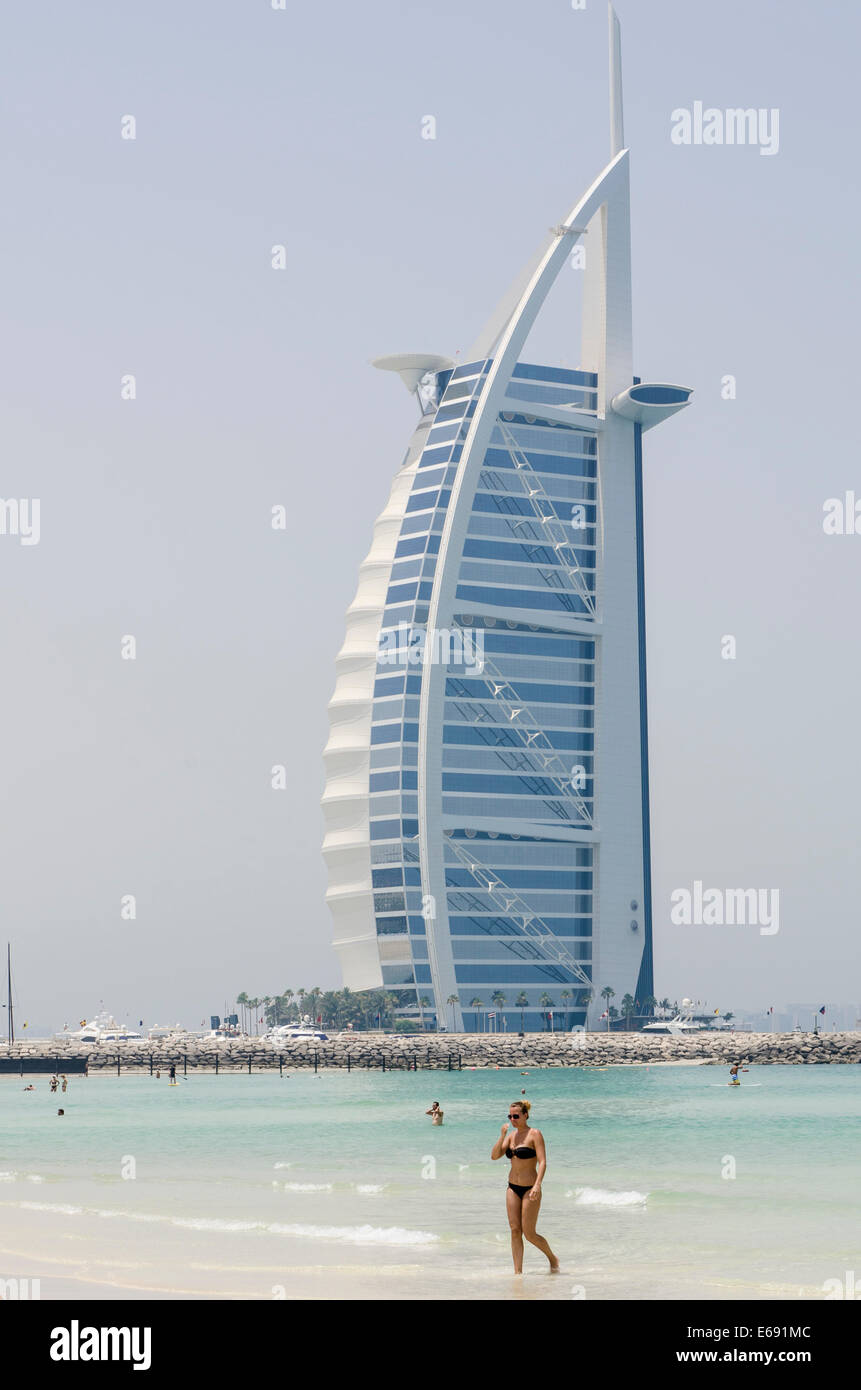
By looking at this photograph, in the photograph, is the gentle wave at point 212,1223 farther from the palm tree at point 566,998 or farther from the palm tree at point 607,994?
the palm tree at point 607,994

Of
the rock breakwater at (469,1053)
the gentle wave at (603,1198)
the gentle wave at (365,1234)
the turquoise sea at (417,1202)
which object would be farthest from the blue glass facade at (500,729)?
the gentle wave at (365,1234)

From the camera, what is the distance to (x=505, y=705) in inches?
5906

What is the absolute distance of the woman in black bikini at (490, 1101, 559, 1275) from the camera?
21984 mm

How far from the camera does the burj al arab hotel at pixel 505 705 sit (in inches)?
5738

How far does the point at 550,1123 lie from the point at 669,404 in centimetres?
10455

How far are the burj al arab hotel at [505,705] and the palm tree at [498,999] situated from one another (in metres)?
0.11

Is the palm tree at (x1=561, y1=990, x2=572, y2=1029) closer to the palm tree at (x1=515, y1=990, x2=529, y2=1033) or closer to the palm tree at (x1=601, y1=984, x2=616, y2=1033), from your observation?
the palm tree at (x1=601, y1=984, x2=616, y2=1033)

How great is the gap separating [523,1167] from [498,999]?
12705 cm

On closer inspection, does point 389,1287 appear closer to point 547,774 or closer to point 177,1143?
point 177,1143

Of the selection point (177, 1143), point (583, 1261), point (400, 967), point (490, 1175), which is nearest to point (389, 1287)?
point (583, 1261)

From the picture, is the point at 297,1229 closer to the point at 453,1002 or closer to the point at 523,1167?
the point at 523,1167

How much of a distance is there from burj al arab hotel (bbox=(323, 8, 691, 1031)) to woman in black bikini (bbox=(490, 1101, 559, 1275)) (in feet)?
393

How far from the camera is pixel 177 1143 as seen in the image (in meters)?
55.9

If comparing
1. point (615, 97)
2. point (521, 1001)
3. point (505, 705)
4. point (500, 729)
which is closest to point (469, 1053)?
point (521, 1001)
